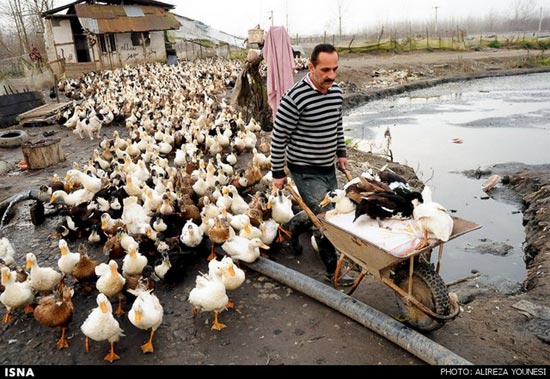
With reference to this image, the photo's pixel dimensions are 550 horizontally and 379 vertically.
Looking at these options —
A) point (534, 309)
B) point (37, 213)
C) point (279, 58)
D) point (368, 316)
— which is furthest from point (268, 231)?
point (279, 58)

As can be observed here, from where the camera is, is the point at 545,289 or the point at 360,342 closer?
the point at 360,342

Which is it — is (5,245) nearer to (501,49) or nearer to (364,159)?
(364,159)

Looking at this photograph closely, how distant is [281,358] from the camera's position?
136 inches

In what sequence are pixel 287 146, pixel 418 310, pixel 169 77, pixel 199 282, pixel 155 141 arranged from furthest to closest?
pixel 169 77
pixel 155 141
pixel 287 146
pixel 199 282
pixel 418 310

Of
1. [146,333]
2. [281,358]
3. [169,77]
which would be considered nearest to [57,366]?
[146,333]

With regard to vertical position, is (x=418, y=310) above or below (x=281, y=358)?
above

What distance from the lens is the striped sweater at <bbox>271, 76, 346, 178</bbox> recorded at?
389cm

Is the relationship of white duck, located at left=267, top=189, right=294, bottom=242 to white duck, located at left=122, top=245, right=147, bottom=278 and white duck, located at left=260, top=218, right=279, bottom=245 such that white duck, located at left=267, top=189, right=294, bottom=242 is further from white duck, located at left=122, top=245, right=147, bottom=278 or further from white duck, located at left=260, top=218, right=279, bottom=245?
white duck, located at left=122, top=245, right=147, bottom=278

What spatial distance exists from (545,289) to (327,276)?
2.45 m

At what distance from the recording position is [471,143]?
40.5 feet

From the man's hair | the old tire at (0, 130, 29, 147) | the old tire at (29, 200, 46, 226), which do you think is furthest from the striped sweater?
the old tire at (0, 130, 29, 147)

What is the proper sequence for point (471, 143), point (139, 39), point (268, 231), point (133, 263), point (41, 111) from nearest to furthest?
point (133, 263), point (268, 231), point (471, 143), point (41, 111), point (139, 39)

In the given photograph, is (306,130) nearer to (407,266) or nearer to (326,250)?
(326,250)

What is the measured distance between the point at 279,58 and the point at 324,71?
4.66 meters
